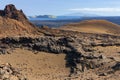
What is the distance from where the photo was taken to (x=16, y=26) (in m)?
52.6

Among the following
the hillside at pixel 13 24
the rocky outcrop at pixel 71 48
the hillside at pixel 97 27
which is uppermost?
the hillside at pixel 13 24

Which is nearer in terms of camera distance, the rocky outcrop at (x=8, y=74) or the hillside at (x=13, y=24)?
the rocky outcrop at (x=8, y=74)

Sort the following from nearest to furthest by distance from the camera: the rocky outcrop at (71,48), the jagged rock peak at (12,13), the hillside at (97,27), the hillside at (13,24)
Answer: the rocky outcrop at (71,48)
the hillside at (13,24)
the jagged rock peak at (12,13)
the hillside at (97,27)

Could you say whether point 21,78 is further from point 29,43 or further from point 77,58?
point 29,43

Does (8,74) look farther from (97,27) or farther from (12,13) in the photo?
(97,27)

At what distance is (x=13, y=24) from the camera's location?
52.6 metres

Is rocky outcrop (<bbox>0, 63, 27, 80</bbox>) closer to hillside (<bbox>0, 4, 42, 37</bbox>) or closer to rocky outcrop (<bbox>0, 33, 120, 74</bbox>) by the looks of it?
rocky outcrop (<bbox>0, 33, 120, 74</bbox>)

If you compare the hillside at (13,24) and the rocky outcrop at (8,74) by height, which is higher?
the hillside at (13,24)

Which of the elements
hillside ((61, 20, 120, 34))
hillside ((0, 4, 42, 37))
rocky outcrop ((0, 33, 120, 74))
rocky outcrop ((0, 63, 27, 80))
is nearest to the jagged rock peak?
hillside ((0, 4, 42, 37))

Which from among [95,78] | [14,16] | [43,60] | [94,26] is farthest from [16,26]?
[94,26]

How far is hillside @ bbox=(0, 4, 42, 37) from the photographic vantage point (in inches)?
2028

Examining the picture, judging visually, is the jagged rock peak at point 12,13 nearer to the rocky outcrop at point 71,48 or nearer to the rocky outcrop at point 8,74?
the rocky outcrop at point 71,48

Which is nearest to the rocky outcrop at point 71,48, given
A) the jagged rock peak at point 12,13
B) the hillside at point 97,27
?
the jagged rock peak at point 12,13

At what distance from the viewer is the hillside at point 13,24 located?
51.5m
